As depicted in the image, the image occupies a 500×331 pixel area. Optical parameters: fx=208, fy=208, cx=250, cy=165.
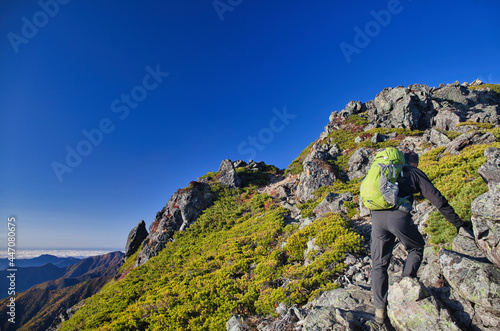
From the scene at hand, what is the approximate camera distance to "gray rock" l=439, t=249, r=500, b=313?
3.39 meters

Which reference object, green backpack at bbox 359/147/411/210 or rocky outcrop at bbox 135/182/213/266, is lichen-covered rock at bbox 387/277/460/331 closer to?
green backpack at bbox 359/147/411/210

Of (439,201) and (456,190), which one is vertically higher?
(439,201)

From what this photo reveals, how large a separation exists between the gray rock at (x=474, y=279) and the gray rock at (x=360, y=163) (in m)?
22.3

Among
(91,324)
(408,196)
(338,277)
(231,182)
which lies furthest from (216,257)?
(231,182)

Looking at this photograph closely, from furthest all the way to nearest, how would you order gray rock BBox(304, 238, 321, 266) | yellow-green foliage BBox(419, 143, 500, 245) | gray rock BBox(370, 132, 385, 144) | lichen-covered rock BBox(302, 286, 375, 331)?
1. gray rock BBox(370, 132, 385, 144)
2. gray rock BBox(304, 238, 321, 266)
3. yellow-green foliage BBox(419, 143, 500, 245)
4. lichen-covered rock BBox(302, 286, 375, 331)

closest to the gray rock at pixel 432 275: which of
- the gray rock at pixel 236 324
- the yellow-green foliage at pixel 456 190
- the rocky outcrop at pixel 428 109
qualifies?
the yellow-green foliage at pixel 456 190

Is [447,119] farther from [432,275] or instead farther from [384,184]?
[384,184]

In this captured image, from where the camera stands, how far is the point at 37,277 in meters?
194

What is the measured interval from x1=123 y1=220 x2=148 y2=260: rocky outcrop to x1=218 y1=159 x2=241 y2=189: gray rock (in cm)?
1501

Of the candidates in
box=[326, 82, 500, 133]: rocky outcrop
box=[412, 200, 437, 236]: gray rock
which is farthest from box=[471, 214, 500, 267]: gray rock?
box=[326, 82, 500, 133]: rocky outcrop

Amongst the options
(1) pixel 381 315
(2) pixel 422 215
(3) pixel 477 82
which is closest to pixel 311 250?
(2) pixel 422 215

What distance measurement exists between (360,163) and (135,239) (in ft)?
113

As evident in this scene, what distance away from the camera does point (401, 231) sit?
380 centimetres

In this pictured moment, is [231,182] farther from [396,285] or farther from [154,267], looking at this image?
[396,285]
